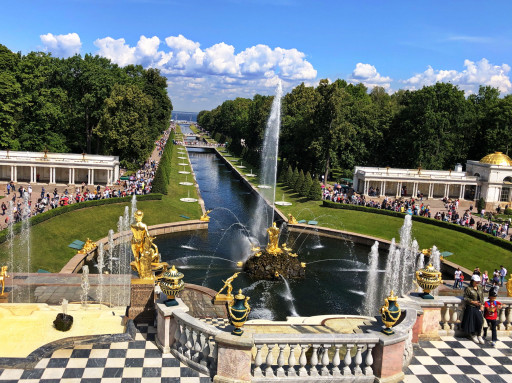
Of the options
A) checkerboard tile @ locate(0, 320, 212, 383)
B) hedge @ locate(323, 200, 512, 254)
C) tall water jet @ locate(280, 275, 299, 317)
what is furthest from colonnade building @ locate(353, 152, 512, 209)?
checkerboard tile @ locate(0, 320, 212, 383)

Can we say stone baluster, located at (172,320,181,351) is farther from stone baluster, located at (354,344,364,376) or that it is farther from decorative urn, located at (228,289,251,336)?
stone baluster, located at (354,344,364,376)

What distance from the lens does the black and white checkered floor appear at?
11.6 meters

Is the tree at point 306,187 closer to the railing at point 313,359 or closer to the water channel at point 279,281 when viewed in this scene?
the water channel at point 279,281

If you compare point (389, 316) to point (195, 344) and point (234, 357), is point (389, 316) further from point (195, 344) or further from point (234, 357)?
point (195, 344)

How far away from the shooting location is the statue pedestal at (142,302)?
583 inches

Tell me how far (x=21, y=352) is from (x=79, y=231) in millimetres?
26497

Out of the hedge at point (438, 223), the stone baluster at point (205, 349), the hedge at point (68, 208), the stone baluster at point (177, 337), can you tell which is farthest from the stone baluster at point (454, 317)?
the hedge at point (68, 208)

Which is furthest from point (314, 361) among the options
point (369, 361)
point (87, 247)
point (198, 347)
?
point (87, 247)

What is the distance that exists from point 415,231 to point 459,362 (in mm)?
32925

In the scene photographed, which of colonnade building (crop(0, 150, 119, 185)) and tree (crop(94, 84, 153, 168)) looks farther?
tree (crop(94, 84, 153, 168))

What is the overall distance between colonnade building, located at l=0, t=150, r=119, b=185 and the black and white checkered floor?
4927cm

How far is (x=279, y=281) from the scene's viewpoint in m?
30.7

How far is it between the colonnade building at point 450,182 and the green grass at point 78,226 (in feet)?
87.4

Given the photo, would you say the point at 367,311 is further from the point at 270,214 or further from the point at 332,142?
the point at 332,142
